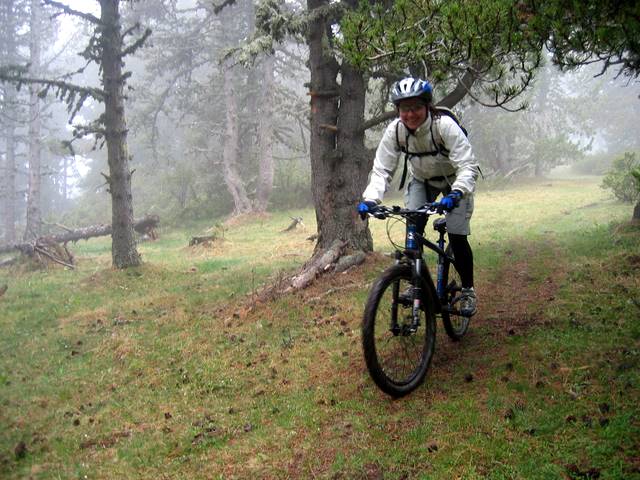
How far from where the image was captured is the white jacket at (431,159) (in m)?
4.63

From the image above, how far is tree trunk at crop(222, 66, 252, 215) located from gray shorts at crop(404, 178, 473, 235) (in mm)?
21692

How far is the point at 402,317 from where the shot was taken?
14.9 ft

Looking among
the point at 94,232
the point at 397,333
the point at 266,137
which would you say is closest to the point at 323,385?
the point at 397,333

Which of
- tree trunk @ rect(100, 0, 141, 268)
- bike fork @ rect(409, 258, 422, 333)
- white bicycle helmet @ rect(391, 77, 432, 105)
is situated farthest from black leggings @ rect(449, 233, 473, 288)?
tree trunk @ rect(100, 0, 141, 268)

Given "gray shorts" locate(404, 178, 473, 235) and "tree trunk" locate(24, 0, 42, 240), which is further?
"tree trunk" locate(24, 0, 42, 240)

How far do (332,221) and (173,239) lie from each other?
15.1 meters

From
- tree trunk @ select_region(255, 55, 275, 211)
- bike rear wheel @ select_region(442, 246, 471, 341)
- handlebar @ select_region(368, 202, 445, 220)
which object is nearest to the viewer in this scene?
handlebar @ select_region(368, 202, 445, 220)

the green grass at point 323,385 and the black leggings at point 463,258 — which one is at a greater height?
the black leggings at point 463,258

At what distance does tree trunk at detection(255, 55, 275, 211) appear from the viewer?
85.1 feet

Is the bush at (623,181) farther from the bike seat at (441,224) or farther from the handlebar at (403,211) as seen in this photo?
the handlebar at (403,211)

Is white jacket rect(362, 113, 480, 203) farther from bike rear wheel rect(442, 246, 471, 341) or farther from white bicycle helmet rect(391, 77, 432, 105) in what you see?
bike rear wheel rect(442, 246, 471, 341)

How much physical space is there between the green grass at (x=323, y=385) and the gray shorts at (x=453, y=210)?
1.32 metres

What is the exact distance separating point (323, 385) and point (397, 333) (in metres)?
1.20

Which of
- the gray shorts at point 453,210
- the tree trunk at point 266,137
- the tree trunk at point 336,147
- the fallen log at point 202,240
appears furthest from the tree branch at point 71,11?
the tree trunk at point 266,137
